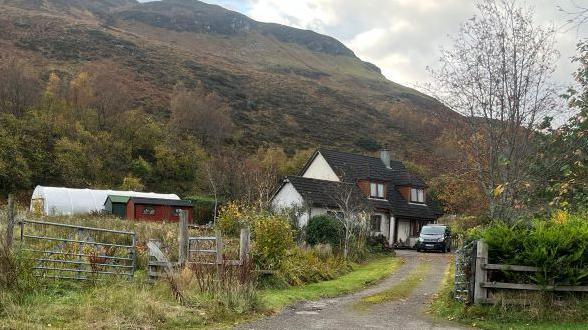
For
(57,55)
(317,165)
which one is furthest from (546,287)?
(57,55)

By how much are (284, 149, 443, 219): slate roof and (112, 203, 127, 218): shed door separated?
457 inches

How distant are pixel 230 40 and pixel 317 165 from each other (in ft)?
482

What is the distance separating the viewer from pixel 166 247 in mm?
18609

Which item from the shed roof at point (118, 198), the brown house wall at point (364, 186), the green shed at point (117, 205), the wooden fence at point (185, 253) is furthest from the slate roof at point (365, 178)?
the wooden fence at point (185, 253)

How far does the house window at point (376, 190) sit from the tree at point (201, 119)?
2534cm

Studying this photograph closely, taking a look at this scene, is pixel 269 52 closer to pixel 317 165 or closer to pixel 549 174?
pixel 317 165

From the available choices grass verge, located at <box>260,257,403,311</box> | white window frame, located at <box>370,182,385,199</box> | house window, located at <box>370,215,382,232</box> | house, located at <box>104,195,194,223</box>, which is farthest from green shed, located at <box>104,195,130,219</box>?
grass verge, located at <box>260,257,403,311</box>

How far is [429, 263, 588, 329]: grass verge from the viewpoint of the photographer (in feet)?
37.0

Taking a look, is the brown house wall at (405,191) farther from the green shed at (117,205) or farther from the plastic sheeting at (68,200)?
the green shed at (117,205)

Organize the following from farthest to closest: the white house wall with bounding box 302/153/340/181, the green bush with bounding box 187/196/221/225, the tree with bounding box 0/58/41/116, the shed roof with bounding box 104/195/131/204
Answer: the tree with bounding box 0/58/41/116 < the white house wall with bounding box 302/153/340/181 < the green bush with bounding box 187/196/221/225 < the shed roof with bounding box 104/195/131/204

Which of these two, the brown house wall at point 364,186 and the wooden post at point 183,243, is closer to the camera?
the wooden post at point 183,243

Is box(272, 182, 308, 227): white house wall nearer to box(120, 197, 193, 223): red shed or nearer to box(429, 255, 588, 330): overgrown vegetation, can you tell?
box(120, 197, 193, 223): red shed

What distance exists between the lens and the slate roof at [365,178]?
1500 inches

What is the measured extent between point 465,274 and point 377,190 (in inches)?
1244
